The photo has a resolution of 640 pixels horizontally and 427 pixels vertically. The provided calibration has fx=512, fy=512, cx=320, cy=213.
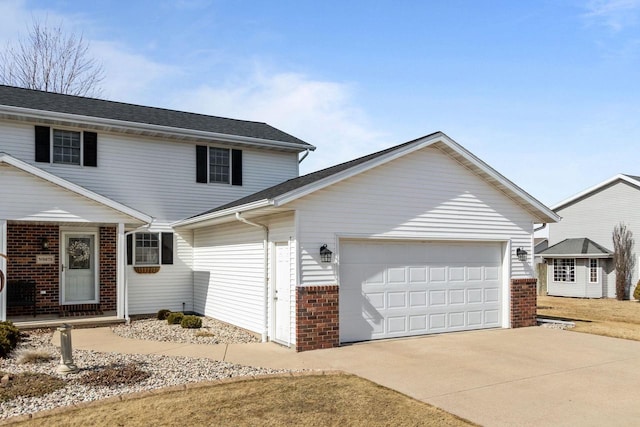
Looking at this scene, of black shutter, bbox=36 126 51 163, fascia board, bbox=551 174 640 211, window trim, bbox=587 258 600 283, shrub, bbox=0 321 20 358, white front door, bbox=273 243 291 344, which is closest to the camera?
shrub, bbox=0 321 20 358

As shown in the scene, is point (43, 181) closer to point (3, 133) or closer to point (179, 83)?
point (3, 133)

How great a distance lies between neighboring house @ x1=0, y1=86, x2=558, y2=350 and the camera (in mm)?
10484

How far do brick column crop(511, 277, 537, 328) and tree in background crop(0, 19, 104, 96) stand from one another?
83.5 ft

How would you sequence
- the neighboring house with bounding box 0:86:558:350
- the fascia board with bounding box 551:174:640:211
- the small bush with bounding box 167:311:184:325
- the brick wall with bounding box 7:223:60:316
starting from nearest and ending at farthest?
1. the neighboring house with bounding box 0:86:558:350
2. the small bush with bounding box 167:311:184:325
3. the brick wall with bounding box 7:223:60:316
4. the fascia board with bounding box 551:174:640:211

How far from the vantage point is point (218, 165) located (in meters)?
16.5

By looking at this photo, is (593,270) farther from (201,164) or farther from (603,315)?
(201,164)

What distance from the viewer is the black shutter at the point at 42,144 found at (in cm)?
1399

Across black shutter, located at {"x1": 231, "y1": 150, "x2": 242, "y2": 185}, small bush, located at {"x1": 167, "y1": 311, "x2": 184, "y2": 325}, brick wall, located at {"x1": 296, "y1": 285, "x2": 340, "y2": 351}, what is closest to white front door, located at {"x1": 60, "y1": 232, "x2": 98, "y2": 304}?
small bush, located at {"x1": 167, "y1": 311, "x2": 184, "y2": 325}

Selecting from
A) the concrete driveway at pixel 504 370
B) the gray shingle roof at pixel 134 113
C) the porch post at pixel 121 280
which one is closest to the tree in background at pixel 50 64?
the gray shingle roof at pixel 134 113

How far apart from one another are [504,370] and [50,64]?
93.4 ft

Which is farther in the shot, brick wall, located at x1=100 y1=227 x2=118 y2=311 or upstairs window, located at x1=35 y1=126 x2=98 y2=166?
brick wall, located at x1=100 y1=227 x2=118 y2=311

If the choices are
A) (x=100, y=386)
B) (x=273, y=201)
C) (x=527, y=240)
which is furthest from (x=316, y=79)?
(x=100, y=386)

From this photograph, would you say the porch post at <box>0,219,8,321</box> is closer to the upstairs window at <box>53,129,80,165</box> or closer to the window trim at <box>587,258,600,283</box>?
the upstairs window at <box>53,129,80,165</box>

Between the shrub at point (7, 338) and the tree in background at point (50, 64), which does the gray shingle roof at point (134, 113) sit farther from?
the tree in background at point (50, 64)
